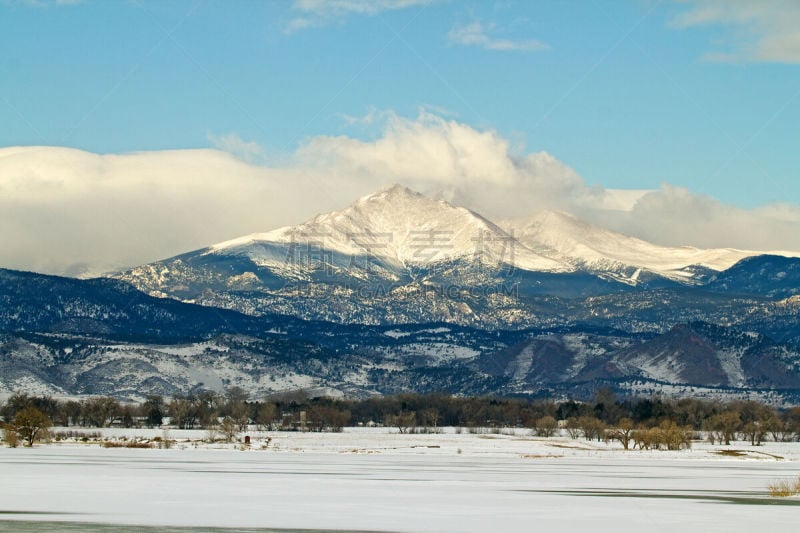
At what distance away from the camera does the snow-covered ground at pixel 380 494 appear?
221ft

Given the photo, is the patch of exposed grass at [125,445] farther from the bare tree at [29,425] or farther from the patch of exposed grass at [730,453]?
the patch of exposed grass at [730,453]

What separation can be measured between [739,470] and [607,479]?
103 feet

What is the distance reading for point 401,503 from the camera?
3105 inches

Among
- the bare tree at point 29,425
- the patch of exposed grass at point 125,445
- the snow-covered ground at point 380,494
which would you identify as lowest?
the snow-covered ground at point 380,494

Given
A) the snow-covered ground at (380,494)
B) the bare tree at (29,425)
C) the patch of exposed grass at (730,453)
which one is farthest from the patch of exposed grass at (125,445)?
the patch of exposed grass at (730,453)

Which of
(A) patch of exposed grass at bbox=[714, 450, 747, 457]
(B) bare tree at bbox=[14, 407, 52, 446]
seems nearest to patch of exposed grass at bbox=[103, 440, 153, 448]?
(B) bare tree at bbox=[14, 407, 52, 446]

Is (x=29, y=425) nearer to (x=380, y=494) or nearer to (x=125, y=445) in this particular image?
(x=125, y=445)

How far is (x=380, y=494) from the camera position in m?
86.1

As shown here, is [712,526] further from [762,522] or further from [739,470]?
[739,470]

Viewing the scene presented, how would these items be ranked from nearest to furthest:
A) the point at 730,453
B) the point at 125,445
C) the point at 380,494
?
1. the point at 380,494
2. the point at 125,445
3. the point at 730,453

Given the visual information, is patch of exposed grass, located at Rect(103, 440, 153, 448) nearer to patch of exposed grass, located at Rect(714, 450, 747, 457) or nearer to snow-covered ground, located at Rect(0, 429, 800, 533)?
snow-covered ground, located at Rect(0, 429, 800, 533)

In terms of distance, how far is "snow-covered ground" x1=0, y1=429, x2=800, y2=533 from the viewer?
67.4 metres

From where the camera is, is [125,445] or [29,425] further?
[125,445]

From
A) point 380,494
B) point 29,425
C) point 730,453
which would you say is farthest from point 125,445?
point 380,494
